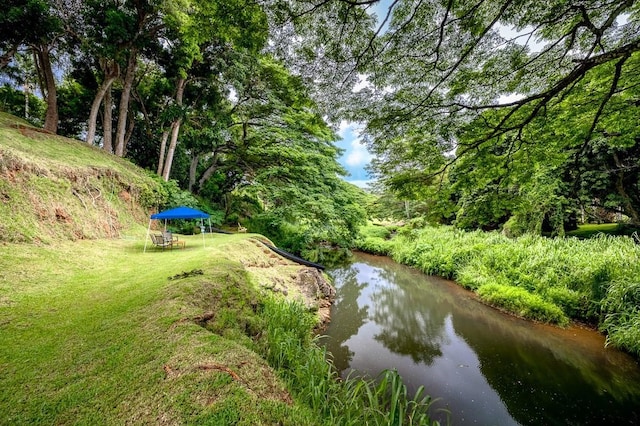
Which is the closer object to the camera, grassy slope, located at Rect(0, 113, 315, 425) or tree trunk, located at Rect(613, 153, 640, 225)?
grassy slope, located at Rect(0, 113, 315, 425)

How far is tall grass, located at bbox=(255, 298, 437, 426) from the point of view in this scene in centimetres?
277

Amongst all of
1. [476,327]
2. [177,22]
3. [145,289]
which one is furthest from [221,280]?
[177,22]

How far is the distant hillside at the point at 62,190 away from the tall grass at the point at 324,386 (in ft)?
17.3

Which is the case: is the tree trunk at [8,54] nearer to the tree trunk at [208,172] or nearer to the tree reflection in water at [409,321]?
the tree trunk at [208,172]

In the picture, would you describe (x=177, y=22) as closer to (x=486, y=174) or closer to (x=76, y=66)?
(x=76, y=66)

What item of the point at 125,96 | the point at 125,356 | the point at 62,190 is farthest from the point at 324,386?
the point at 125,96

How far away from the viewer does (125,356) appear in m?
2.20

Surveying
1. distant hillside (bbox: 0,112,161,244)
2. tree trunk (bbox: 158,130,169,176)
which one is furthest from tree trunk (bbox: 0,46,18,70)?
tree trunk (bbox: 158,130,169,176)

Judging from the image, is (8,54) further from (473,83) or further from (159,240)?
(473,83)

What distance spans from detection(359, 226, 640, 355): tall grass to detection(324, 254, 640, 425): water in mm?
458

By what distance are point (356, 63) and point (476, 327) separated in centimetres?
722

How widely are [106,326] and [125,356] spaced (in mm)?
788

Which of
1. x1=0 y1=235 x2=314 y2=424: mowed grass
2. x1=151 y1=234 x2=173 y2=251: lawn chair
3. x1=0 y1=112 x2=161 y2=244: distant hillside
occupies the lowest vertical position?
x1=0 y1=235 x2=314 y2=424: mowed grass

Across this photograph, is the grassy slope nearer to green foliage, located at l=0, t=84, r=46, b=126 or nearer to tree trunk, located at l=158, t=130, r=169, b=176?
→ tree trunk, located at l=158, t=130, r=169, b=176
